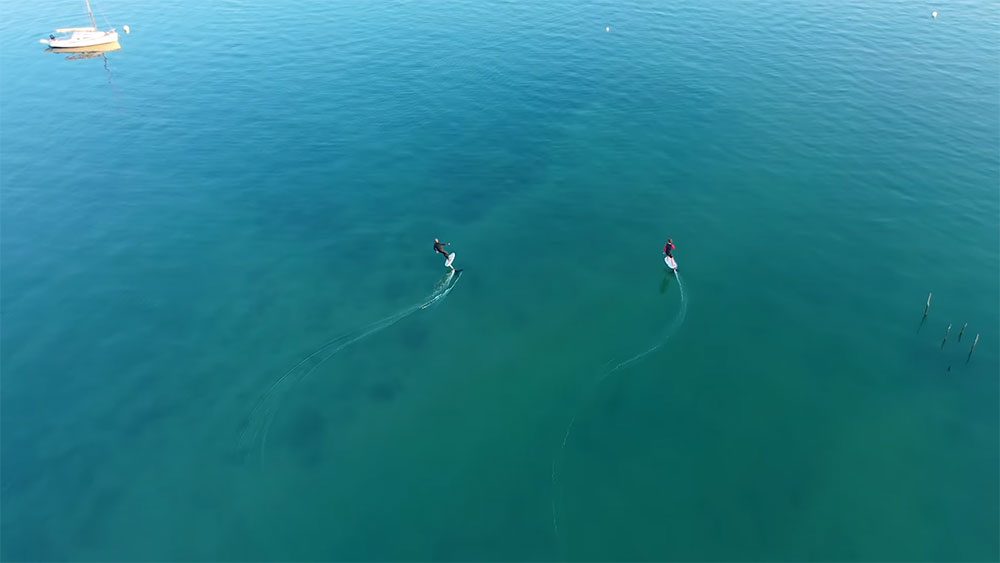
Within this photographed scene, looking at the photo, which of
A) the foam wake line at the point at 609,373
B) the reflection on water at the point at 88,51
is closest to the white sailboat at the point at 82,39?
the reflection on water at the point at 88,51

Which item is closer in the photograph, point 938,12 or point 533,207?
point 533,207

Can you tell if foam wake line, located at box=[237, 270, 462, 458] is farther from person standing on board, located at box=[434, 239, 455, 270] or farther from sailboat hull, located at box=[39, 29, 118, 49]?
sailboat hull, located at box=[39, 29, 118, 49]

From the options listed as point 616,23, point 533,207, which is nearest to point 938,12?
point 616,23

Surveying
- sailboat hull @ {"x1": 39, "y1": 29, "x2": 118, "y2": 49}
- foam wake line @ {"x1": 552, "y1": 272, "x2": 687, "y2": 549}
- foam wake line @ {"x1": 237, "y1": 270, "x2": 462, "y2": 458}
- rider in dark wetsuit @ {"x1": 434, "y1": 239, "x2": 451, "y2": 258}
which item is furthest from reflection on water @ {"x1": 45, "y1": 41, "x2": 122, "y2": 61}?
foam wake line @ {"x1": 552, "y1": 272, "x2": 687, "y2": 549}

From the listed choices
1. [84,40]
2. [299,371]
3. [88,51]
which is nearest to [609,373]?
[299,371]

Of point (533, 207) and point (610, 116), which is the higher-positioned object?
point (610, 116)

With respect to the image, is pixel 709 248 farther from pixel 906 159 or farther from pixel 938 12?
pixel 938 12

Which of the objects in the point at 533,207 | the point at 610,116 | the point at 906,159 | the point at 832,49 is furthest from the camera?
the point at 832,49

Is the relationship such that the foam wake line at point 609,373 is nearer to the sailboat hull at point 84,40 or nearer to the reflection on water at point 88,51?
the sailboat hull at point 84,40
